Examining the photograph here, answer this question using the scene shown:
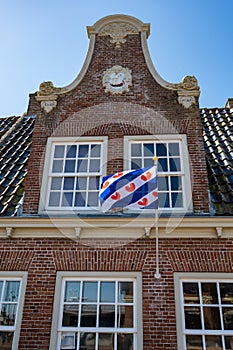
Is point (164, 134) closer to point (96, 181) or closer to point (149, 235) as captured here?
point (96, 181)

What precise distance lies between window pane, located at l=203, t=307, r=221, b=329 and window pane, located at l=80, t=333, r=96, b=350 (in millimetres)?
2200

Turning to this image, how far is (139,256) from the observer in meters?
7.21

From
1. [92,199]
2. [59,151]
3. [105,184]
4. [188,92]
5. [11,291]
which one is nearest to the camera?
[11,291]

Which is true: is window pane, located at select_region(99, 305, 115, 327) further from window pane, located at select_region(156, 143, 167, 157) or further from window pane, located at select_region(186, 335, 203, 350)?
window pane, located at select_region(156, 143, 167, 157)

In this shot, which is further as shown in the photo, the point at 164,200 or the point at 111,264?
the point at 164,200

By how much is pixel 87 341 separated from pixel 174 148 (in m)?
4.87

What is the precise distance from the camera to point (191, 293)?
22.8 ft

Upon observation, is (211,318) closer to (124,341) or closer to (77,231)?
(124,341)

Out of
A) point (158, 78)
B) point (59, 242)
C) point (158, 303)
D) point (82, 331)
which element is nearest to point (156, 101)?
point (158, 78)

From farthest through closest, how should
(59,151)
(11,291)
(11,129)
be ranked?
(11,129)
(59,151)
(11,291)

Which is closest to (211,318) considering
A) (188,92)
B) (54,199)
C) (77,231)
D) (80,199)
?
(77,231)

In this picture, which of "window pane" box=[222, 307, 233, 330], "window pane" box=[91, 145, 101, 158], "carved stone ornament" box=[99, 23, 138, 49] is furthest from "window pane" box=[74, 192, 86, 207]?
"carved stone ornament" box=[99, 23, 138, 49]

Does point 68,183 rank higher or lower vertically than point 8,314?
higher

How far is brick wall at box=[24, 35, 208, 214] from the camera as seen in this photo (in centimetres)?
846
